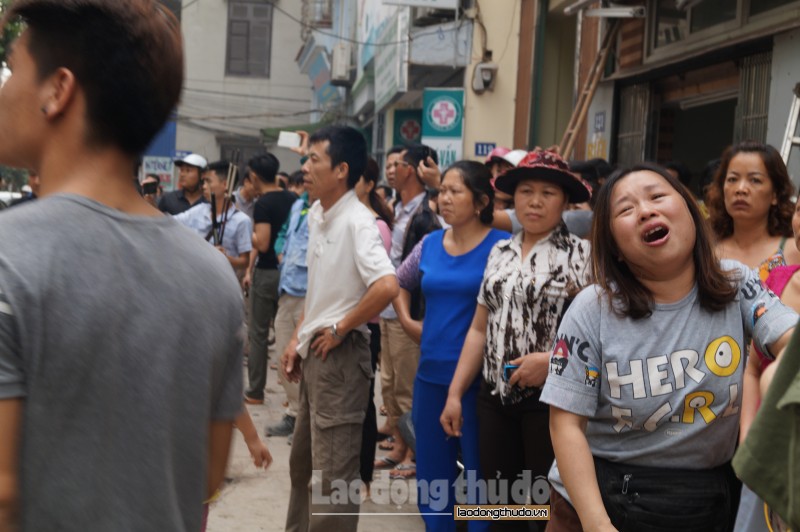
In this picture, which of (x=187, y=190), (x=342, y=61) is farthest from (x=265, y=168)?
(x=342, y=61)

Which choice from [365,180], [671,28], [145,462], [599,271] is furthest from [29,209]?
[671,28]

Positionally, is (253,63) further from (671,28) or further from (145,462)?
(145,462)

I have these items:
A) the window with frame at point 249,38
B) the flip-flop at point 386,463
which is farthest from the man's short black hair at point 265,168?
the window with frame at point 249,38

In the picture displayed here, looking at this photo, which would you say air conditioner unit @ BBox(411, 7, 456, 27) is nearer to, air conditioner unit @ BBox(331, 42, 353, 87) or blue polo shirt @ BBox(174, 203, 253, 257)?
blue polo shirt @ BBox(174, 203, 253, 257)

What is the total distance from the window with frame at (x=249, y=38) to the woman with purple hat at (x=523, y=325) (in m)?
37.1

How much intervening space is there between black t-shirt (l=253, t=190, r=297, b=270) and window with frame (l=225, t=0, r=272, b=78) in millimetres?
31879

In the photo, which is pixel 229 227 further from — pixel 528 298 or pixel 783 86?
pixel 528 298

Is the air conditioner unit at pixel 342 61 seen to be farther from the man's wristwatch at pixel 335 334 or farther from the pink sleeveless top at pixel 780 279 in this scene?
the pink sleeveless top at pixel 780 279

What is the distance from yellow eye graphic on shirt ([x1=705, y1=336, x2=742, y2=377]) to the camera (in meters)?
2.99

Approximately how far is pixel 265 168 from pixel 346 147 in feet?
16.4

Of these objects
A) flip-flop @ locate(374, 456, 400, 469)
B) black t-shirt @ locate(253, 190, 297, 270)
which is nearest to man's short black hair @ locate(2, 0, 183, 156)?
flip-flop @ locate(374, 456, 400, 469)

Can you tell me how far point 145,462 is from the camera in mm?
1908

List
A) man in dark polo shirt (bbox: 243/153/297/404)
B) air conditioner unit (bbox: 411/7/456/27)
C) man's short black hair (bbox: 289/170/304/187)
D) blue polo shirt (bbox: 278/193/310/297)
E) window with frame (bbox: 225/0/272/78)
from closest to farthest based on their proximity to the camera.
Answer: blue polo shirt (bbox: 278/193/310/297)
man in dark polo shirt (bbox: 243/153/297/404)
man's short black hair (bbox: 289/170/304/187)
air conditioner unit (bbox: 411/7/456/27)
window with frame (bbox: 225/0/272/78)

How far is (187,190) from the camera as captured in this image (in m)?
10.3
